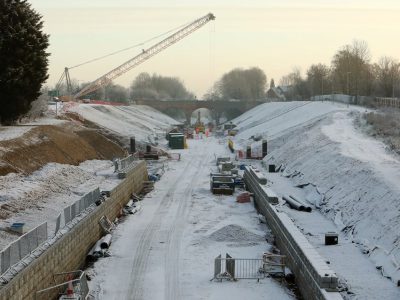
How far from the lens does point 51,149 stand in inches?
1484

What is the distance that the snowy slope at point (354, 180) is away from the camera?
2170 centimetres

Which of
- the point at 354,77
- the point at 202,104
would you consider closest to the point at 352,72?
the point at 354,77

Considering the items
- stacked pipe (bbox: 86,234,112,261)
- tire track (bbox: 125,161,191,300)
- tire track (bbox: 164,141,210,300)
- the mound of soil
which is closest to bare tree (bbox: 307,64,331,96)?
the mound of soil

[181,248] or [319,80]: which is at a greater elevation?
[319,80]

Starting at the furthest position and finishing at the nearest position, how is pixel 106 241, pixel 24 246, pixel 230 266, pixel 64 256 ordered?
pixel 106 241, pixel 230 266, pixel 64 256, pixel 24 246

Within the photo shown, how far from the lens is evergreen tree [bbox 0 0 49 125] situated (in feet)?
125

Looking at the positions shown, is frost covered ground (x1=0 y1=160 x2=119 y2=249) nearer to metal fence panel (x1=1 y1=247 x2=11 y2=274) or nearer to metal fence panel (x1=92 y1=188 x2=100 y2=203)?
metal fence panel (x1=92 y1=188 x2=100 y2=203)

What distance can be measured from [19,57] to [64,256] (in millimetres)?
21993

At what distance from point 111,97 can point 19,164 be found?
13617 cm

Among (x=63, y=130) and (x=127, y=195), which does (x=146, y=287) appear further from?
(x=63, y=130)

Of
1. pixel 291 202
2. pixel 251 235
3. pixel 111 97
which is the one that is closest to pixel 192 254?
pixel 251 235

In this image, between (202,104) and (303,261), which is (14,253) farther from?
(202,104)

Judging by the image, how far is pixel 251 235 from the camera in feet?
90.6

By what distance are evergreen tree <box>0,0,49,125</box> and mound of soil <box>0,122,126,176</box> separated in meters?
2.36
